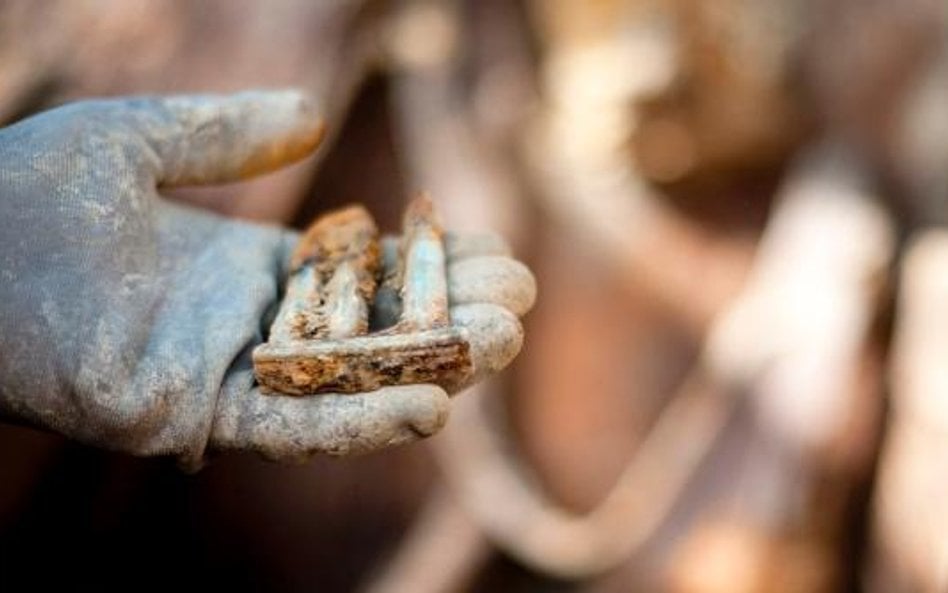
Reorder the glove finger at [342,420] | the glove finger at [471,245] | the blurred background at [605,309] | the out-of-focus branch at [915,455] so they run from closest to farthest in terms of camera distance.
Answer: the glove finger at [342,420]
the glove finger at [471,245]
the blurred background at [605,309]
the out-of-focus branch at [915,455]

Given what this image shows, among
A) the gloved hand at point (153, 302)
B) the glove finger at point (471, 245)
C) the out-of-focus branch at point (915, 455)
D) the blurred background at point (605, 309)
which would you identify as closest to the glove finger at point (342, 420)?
the gloved hand at point (153, 302)

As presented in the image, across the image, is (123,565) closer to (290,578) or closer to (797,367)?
(290,578)

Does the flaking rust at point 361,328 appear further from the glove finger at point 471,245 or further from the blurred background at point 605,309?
the blurred background at point 605,309

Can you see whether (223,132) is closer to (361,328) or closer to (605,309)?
(361,328)

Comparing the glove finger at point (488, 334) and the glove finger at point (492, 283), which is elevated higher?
the glove finger at point (492, 283)

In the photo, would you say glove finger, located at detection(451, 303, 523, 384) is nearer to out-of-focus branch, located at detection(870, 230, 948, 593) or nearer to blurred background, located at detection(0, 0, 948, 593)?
blurred background, located at detection(0, 0, 948, 593)

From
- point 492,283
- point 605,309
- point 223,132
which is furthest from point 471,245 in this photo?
point 605,309

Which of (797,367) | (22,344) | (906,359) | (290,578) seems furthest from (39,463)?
(906,359)

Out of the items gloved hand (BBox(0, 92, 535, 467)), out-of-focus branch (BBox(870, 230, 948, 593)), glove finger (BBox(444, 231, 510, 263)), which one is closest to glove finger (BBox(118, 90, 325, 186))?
gloved hand (BBox(0, 92, 535, 467))
